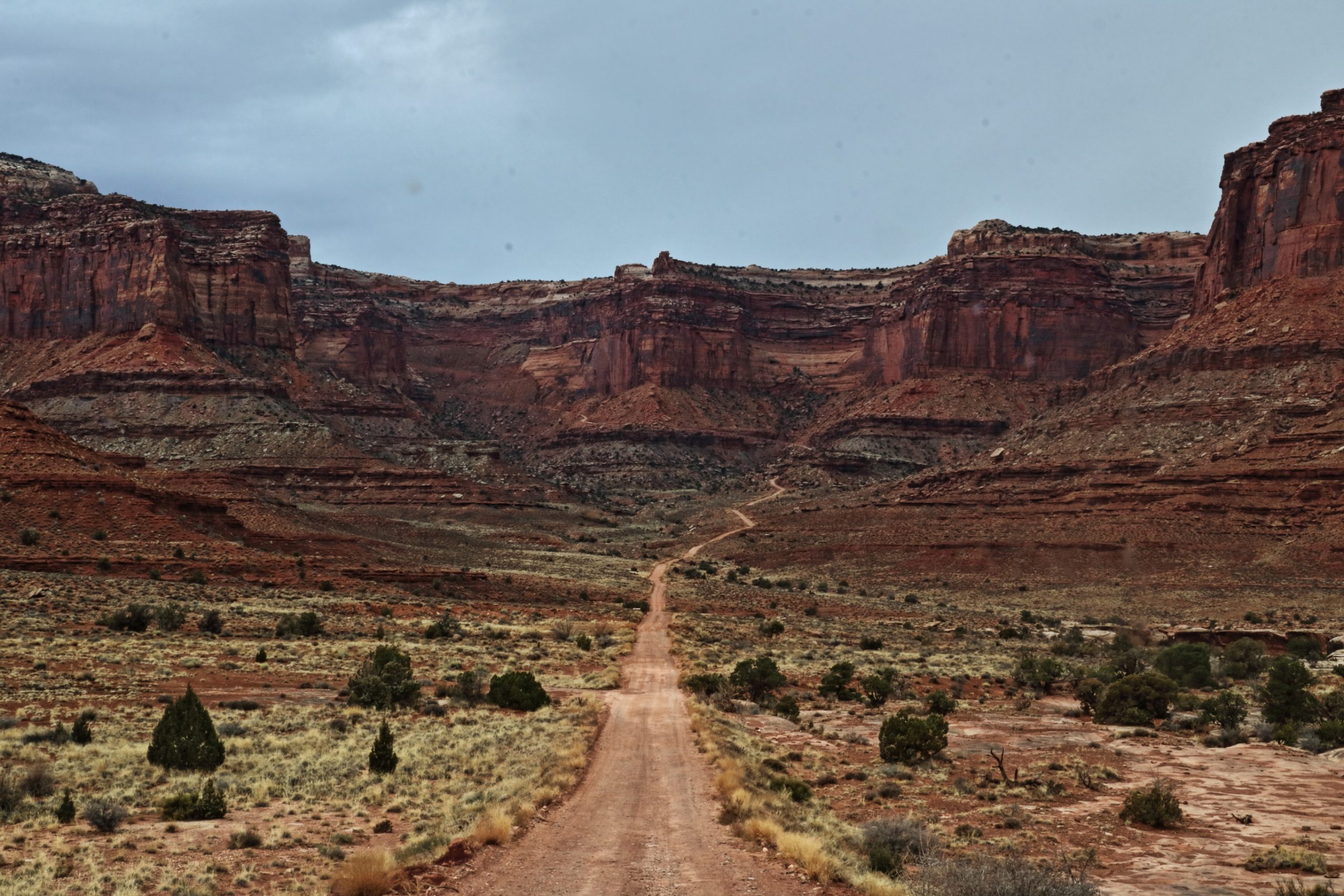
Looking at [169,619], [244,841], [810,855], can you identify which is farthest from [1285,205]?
[244,841]

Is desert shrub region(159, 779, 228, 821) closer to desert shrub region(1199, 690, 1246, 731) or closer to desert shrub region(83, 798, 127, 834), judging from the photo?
desert shrub region(83, 798, 127, 834)

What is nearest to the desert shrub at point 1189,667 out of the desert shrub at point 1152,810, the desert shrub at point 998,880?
the desert shrub at point 1152,810

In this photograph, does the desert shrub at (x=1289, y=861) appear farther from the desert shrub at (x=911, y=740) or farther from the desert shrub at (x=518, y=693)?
the desert shrub at (x=518, y=693)

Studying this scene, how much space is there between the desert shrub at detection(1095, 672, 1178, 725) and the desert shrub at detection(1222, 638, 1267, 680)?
10.2 m

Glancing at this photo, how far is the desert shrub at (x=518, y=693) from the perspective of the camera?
26203 mm

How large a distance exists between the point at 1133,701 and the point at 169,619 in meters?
27.3

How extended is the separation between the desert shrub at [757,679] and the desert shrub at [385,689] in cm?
899

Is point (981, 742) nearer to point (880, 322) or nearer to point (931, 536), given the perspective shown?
point (931, 536)

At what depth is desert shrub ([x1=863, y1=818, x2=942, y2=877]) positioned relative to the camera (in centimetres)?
1380

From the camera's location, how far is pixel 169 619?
3475cm

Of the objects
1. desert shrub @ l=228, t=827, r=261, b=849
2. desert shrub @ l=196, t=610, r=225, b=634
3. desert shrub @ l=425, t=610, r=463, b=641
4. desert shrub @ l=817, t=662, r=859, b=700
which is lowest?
desert shrub @ l=817, t=662, r=859, b=700

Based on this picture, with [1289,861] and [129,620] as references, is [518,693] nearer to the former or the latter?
[129,620]

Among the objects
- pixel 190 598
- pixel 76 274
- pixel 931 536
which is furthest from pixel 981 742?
pixel 76 274

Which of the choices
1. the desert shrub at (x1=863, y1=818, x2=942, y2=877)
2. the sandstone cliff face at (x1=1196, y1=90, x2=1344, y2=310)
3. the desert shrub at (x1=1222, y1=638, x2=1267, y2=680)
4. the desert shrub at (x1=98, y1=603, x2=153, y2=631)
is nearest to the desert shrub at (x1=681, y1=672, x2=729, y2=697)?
the desert shrub at (x1=863, y1=818, x2=942, y2=877)
